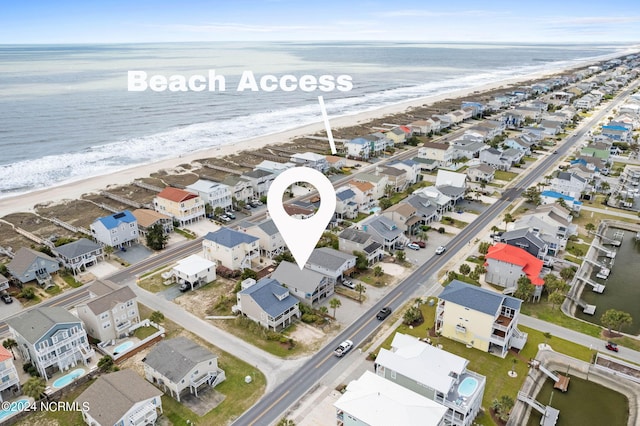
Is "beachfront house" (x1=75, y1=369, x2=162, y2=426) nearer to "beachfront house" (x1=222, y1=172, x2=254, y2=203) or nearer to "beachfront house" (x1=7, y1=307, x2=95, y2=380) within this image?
"beachfront house" (x1=7, y1=307, x2=95, y2=380)

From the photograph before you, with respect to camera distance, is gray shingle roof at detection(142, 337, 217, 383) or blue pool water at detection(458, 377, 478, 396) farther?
gray shingle roof at detection(142, 337, 217, 383)

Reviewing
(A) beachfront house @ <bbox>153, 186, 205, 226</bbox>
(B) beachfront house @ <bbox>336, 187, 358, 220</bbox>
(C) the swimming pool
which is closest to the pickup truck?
(C) the swimming pool

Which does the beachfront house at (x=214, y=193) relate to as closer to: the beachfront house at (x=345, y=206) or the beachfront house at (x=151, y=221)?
the beachfront house at (x=151, y=221)

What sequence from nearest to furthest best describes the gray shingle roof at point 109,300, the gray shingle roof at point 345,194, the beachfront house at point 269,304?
the gray shingle roof at point 109,300 → the beachfront house at point 269,304 → the gray shingle roof at point 345,194

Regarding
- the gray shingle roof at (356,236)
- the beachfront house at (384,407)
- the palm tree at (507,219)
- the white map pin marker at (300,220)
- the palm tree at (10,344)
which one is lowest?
the palm tree at (10,344)

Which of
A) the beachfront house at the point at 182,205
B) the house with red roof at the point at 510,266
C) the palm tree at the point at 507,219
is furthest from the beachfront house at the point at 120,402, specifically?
the palm tree at the point at 507,219

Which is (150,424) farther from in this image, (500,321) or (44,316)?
(500,321)

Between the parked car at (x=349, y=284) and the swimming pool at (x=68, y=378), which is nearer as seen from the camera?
the swimming pool at (x=68, y=378)
